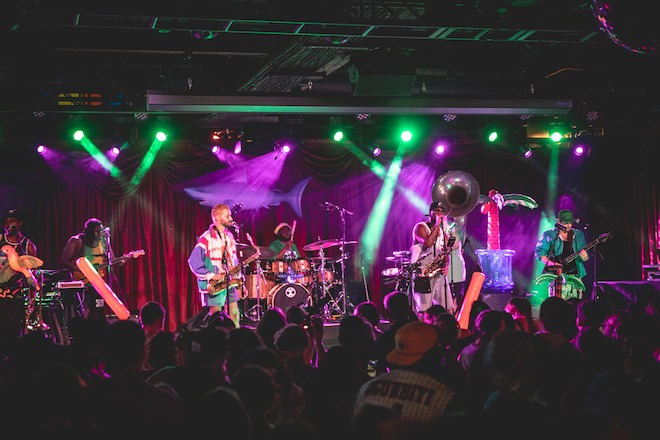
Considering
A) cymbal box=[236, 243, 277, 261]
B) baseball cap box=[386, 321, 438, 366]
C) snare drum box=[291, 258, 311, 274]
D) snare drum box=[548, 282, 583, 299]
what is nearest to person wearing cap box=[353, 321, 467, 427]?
baseball cap box=[386, 321, 438, 366]

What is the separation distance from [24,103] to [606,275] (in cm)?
1234

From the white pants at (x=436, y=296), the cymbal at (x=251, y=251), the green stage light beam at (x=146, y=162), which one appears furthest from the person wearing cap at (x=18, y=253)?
the white pants at (x=436, y=296)

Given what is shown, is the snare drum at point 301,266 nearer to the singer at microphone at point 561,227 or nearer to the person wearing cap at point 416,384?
the singer at microphone at point 561,227

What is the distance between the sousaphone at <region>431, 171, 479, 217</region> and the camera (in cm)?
1310

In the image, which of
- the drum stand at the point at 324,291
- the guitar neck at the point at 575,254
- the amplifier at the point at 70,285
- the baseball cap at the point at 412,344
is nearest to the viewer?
the baseball cap at the point at 412,344

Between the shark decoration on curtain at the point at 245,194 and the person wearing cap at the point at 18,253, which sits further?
the shark decoration on curtain at the point at 245,194

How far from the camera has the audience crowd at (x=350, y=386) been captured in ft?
9.77

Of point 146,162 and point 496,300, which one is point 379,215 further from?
point 146,162

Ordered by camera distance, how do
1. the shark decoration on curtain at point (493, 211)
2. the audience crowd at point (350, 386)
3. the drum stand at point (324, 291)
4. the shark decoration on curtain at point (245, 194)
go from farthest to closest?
the shark decoration on curtain at point (493, 211), the shark decoration on curtain at point (245, 194), the drum stand at point (324, 291), the audience crowd at point (350, 386)

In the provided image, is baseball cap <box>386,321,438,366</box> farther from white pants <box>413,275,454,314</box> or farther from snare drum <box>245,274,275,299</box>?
snare drum <box>245,274,275,299</box>

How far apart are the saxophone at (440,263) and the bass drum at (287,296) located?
92.5 inches

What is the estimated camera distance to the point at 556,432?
296 cm

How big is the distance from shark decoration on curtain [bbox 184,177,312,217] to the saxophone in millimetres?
4283

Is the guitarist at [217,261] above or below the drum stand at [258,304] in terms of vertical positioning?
above
